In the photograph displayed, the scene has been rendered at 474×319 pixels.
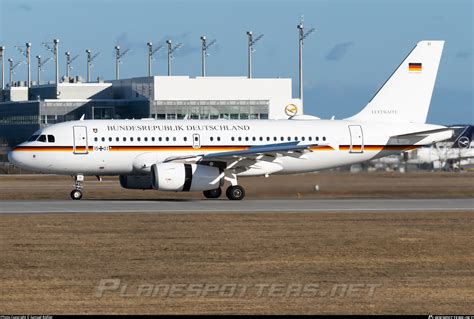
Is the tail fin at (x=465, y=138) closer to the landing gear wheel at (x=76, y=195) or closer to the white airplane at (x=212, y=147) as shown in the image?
the white airplane at (x=212, y=147)

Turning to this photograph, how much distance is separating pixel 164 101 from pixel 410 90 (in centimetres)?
7577

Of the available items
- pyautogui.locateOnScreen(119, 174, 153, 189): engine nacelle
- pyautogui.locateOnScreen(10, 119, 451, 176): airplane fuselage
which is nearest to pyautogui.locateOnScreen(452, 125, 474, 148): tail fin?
pyautogui.locateOnScreen(10, 119, 451, 176): airplane fuselage

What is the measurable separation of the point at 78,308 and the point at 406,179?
44.5 meters

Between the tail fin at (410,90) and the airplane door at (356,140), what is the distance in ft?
5.41

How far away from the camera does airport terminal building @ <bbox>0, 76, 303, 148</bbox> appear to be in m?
124

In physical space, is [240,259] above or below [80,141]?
below

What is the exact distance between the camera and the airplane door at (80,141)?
4481 cm

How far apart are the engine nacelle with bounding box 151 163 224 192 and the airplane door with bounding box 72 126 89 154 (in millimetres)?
3650

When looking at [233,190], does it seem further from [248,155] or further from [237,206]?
[237,206]

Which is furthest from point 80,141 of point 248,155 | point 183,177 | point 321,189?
point 321,189

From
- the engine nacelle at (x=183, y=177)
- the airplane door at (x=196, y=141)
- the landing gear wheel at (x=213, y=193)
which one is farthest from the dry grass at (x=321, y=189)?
the engine nacelle at (x=183, y=177)

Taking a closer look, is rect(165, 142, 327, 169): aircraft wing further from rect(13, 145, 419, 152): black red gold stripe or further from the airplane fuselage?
rect(13, 145, 419, 152): black red gold stripe

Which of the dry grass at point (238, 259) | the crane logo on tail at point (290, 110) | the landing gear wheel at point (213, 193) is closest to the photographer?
the dry grass at point (238, 259)

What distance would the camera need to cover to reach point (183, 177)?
42.6 metres
